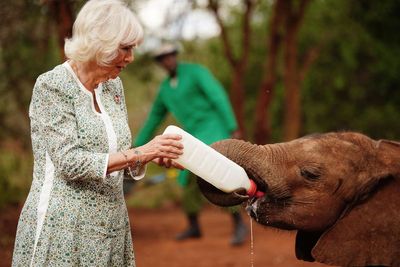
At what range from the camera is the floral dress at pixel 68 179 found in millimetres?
4277

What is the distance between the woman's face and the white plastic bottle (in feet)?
1.49

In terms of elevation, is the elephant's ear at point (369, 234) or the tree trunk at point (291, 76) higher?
the tree trunk at point (291, 76)

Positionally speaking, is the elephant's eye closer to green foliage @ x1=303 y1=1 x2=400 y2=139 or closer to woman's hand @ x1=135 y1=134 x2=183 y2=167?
Answer: woman's hand @ x1=135 y1=134 x2=183 y2=167

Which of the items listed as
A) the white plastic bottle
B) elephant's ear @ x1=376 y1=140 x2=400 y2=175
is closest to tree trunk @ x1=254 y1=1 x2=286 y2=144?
elephant's ear @ x1=376 y1=140 x2=400 y2=175

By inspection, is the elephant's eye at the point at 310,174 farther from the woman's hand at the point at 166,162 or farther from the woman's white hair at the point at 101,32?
the woman's white hair at the point at 101,32

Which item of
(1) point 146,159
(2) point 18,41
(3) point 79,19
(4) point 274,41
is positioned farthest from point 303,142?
(4) point 274,41

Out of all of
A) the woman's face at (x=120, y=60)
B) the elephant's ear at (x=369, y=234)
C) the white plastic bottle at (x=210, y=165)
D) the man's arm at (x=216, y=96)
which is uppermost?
the man's arm at (x=216, y=96)

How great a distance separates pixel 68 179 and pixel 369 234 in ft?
6.15

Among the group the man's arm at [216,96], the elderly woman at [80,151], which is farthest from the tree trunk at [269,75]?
the elderly woman at [80,151]

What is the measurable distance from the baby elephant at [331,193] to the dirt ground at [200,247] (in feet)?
10.5

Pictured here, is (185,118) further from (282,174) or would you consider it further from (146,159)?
(146,159)

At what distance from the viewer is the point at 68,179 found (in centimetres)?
434

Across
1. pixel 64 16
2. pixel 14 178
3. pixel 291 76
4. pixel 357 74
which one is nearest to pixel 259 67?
pixel 357 74

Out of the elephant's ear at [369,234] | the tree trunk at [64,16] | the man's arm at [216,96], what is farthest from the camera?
the man's arm at [216,96]
